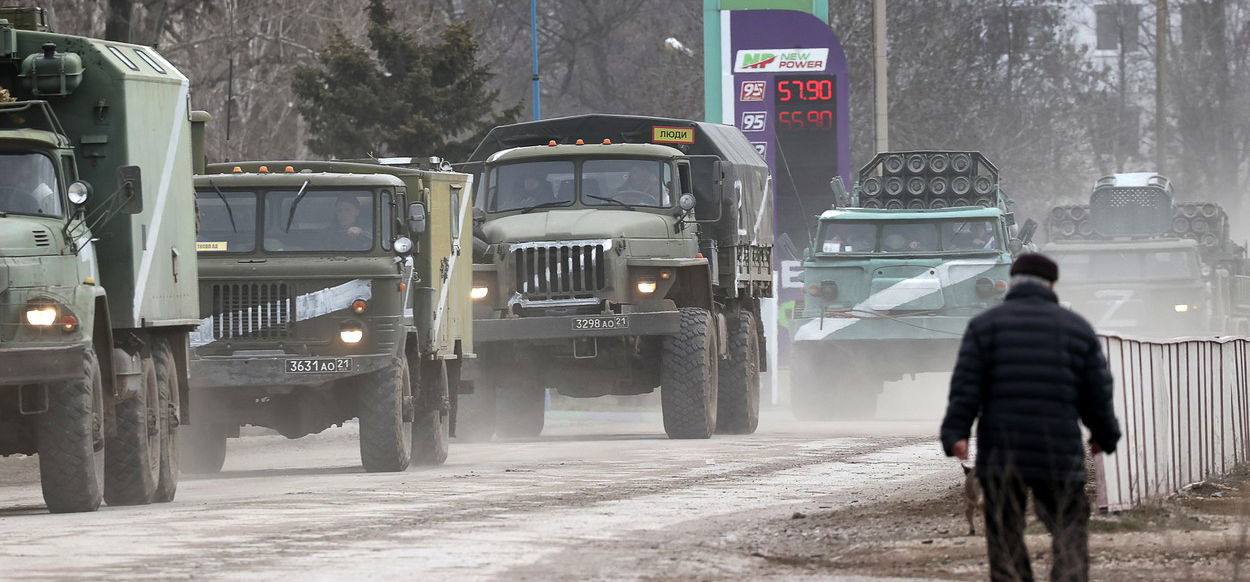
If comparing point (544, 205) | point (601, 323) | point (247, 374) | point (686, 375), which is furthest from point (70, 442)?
point (544, 205)

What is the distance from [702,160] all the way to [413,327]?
6053mm

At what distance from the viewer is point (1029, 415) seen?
894 cm

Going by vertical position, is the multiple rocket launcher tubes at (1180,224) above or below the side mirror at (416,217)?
above

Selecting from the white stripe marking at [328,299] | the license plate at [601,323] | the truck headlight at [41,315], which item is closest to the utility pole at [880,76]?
the license plate at [601,323]

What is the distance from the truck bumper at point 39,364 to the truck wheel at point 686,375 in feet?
32.0

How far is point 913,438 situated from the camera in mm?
23359

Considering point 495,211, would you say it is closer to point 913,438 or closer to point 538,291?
point 538,291

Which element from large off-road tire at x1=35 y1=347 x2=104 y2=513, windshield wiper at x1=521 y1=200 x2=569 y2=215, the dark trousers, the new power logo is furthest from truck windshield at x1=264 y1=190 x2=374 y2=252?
the new power logo

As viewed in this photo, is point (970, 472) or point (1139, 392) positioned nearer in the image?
point (970, 472)

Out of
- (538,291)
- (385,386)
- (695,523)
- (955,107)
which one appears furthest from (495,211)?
(955,107)

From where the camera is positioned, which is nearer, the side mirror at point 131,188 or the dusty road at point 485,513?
the dusty road at point 485,513

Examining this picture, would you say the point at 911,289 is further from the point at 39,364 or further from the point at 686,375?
the point at 39,364

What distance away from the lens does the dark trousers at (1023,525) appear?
29.2 feet

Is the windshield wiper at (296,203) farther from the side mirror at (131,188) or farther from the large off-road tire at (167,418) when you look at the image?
the side mirror at (131,188)
